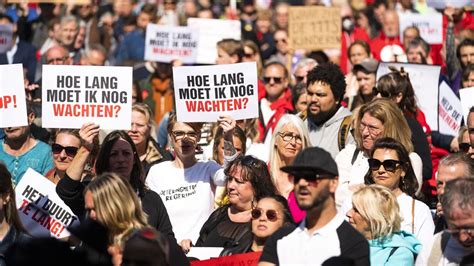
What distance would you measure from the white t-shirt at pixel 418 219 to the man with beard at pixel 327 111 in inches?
73.7

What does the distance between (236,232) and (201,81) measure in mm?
2284

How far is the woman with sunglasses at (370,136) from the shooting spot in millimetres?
10141

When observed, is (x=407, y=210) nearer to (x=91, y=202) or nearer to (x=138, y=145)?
(x=91, y=202)

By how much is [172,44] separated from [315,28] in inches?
75.6

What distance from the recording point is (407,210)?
9086mm

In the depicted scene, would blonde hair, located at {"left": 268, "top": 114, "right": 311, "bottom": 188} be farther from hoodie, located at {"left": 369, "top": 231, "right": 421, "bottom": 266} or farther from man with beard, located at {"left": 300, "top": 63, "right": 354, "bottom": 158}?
hoodie, located at {"left": 369, "top": 231, "right": 421, "bottom": 266}

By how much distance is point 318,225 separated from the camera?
7.18 meters

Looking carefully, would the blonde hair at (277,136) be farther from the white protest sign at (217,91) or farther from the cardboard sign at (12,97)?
the cardboard sign at (12,97)

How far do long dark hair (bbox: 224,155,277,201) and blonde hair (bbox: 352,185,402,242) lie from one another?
100 centimetres

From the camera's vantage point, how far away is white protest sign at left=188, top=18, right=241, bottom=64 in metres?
17.0

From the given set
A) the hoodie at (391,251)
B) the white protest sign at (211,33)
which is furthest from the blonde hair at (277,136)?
the white protest sign at (211,33)

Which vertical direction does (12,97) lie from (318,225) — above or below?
above

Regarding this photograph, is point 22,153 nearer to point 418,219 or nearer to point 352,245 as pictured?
point 418,219

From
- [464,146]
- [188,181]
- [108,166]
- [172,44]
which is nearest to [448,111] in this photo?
[464,146]
